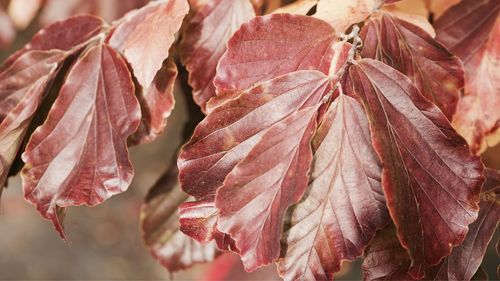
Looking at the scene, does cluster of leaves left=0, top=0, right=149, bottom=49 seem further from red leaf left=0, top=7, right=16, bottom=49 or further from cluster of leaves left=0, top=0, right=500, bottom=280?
cluster of leaves left=0, top=0, right=500, bottom=280

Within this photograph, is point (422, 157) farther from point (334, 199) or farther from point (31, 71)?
point (31, 71)

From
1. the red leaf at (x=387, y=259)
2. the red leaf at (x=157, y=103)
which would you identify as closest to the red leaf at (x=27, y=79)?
the red leaf at (x=157, y=103)

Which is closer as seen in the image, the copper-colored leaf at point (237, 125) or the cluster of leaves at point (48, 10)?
the copper-colored leaf at point (237, 125)

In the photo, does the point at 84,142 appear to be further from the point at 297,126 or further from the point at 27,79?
the point at 297,126

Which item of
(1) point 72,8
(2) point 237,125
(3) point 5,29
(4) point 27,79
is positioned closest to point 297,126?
(2) point 237,125

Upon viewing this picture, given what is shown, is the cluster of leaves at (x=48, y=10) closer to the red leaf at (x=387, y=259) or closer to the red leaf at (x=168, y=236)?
→ the red leaf at (x=168, y=236)


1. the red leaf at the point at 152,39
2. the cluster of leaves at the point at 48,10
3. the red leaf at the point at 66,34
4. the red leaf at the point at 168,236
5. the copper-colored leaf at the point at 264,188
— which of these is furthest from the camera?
the cluster of leaves at the point at 48,10

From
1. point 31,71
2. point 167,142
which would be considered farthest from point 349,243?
point 167,142

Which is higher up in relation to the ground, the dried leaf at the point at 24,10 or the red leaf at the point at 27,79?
the red leaf at the point at 27,79
